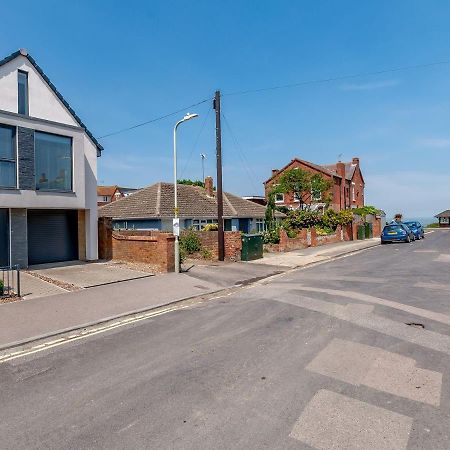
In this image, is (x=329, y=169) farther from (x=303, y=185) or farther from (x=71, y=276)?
(x=71, y=276)

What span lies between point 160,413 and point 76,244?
14672mm

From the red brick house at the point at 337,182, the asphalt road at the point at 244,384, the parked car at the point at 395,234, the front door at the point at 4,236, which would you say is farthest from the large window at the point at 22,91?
the red brick house at the point at 337,182

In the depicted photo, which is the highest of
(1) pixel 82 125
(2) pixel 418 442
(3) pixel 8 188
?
(1) pixel 82 125

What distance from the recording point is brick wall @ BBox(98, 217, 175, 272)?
52.3 feet

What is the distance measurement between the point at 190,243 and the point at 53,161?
8098 mm

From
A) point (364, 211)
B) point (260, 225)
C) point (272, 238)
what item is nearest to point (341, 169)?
point (364, 211)

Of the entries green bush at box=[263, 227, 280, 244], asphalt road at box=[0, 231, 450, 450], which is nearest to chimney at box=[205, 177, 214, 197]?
green bush at box=[263, 227, 280, 244]

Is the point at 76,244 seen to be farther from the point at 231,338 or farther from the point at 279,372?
the point at 279,372

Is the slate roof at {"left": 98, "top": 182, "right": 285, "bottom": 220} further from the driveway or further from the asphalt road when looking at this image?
the asphalt road

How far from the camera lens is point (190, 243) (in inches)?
836

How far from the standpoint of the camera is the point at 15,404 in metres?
4.95

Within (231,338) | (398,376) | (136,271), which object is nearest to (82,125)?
(136,271)

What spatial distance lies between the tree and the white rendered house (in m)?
26.0

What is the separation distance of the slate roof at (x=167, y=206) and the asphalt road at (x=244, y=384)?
17789mm
